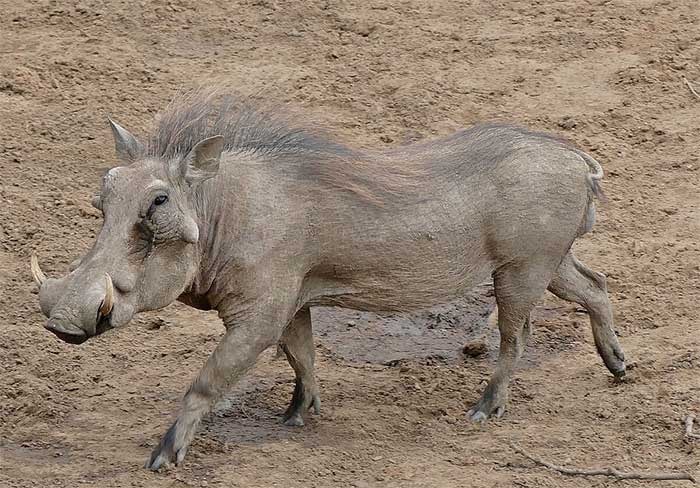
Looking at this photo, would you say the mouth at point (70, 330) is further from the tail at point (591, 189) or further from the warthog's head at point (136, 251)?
the tail at point (591, 189)

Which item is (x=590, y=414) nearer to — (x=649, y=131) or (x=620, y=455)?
(x=620, y=455)

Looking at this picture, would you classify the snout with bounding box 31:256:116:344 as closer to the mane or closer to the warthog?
the warthog

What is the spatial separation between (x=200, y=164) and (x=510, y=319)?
1522mm

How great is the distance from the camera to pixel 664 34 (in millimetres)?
9680

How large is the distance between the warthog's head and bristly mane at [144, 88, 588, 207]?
137 mm

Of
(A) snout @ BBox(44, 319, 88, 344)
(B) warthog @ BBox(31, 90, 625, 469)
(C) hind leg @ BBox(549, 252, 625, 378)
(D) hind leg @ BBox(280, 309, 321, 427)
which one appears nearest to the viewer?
(A) snout @ BBox(44, 319, 88, 344)

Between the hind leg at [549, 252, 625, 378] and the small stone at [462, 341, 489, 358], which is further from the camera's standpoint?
the small stone at [462, 341, 489, 358]

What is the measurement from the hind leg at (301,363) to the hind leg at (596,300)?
1085 millimetres

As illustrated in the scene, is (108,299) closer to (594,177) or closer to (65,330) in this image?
(65,330)

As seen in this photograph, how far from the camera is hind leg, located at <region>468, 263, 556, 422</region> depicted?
6.00m

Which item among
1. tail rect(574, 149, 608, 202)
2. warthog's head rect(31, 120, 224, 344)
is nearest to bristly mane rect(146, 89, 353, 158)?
warthog's head rect(31, 120, 224, 344)

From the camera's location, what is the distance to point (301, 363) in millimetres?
5980

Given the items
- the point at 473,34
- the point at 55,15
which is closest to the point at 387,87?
the point at 473,34

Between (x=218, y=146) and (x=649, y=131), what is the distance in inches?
160
